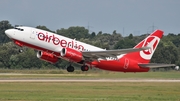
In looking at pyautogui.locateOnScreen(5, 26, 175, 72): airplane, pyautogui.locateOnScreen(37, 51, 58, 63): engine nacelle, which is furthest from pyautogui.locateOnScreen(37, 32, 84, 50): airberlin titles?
pyautogui.locateOnScreen(37, 51, 58, 63): engine nacelle

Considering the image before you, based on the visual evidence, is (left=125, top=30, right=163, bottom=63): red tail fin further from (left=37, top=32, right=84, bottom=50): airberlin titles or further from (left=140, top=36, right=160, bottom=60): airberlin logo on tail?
(left=37, top=32, right=84, bottom=50): airberlin titles

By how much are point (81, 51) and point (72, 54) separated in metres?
1.68

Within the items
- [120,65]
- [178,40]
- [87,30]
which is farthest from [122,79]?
[87,30]

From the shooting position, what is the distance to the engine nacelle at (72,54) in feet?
177

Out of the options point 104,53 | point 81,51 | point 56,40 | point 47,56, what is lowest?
point 47,56

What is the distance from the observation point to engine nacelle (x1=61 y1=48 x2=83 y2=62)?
177ft

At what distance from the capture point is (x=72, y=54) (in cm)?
5416

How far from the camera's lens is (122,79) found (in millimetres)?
59469

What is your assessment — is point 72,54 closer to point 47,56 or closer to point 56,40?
point 56,40
